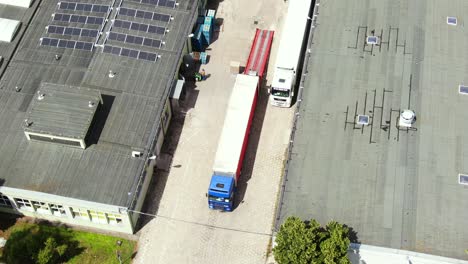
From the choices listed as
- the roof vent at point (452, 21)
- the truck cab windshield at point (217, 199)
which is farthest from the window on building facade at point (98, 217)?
the roof vent at point (452, 21)

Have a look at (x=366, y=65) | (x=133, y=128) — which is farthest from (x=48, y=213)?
(x=366, y=65)

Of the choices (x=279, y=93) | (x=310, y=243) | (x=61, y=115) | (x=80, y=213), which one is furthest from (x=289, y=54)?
(x=80, y=213)

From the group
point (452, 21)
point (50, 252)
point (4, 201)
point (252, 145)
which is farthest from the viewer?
point (452, 21)

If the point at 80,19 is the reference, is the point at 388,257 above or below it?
below

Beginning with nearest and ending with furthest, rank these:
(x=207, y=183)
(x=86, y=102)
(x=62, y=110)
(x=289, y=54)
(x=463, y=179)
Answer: (x=463, y=179)
(x=62, y=110)
(x=86, y=102)
(x=207, y=183)
(x=289, y=54)

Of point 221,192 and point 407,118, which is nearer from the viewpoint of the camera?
point 407,118

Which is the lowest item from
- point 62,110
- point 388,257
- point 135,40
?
point 388,257

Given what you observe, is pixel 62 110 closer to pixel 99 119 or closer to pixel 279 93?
pixel 99 119

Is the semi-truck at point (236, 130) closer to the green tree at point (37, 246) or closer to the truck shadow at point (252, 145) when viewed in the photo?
the truck shadow at point (252, 145)
